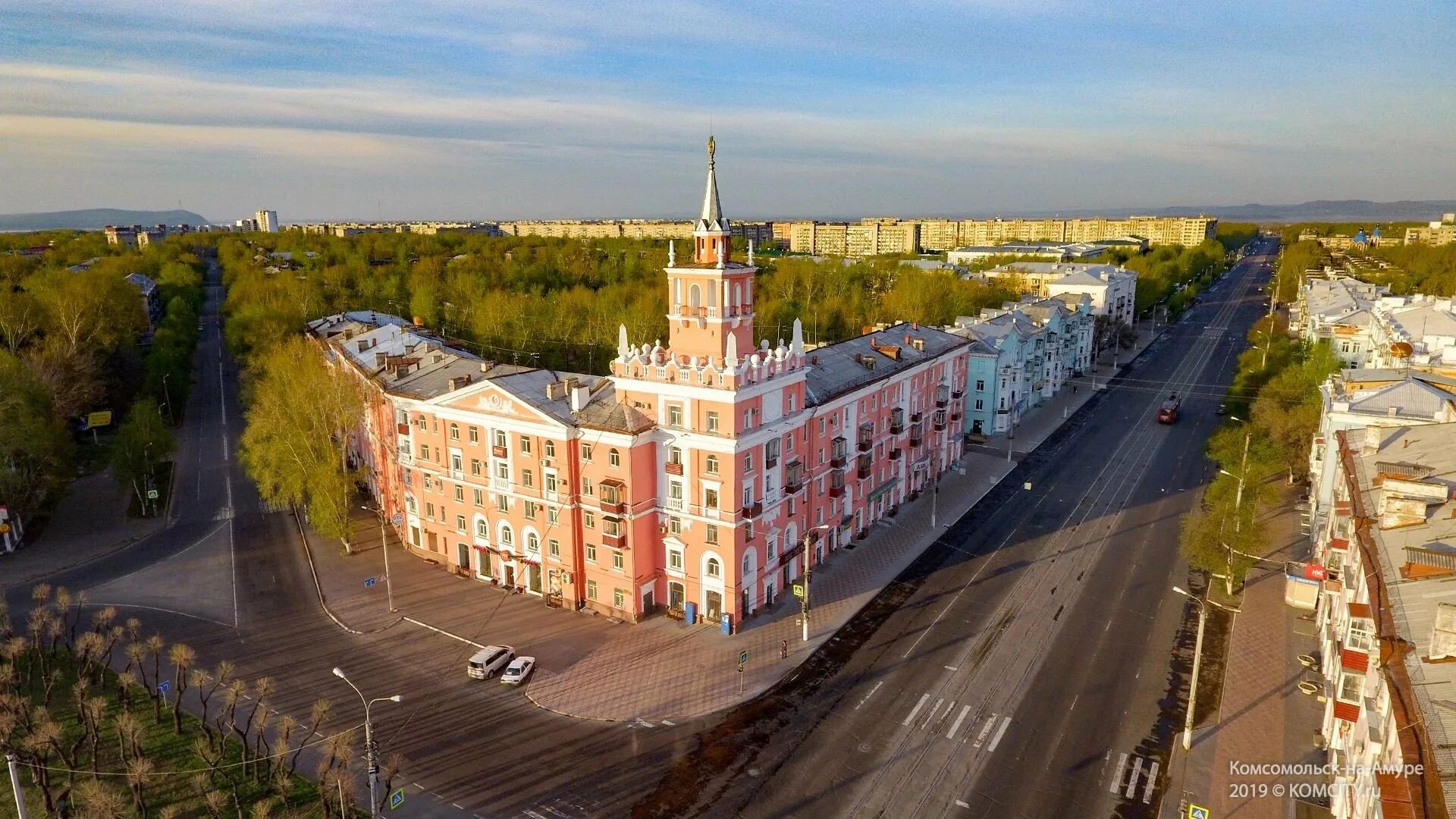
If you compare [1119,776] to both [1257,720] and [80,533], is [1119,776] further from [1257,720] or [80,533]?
[80,533]

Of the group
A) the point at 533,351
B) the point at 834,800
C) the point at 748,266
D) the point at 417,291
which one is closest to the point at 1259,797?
the point at 834,800

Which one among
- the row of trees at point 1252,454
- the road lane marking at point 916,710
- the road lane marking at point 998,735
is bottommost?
the road lane marking at point 998,735

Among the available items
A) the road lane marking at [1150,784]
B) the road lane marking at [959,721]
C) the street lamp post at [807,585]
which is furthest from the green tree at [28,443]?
the road lane marking at [1150,784]

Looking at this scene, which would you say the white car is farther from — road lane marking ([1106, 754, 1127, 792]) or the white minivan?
road lane marking ([1106, 754, 1127, 792])

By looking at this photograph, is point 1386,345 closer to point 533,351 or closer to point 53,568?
point 533,351

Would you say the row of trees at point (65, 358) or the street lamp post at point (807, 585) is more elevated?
the row of trees at point (65, 358)

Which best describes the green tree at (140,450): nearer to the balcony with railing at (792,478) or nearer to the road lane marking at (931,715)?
the balcony with railing at (792,478)

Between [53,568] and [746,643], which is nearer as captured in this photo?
[746,643]
